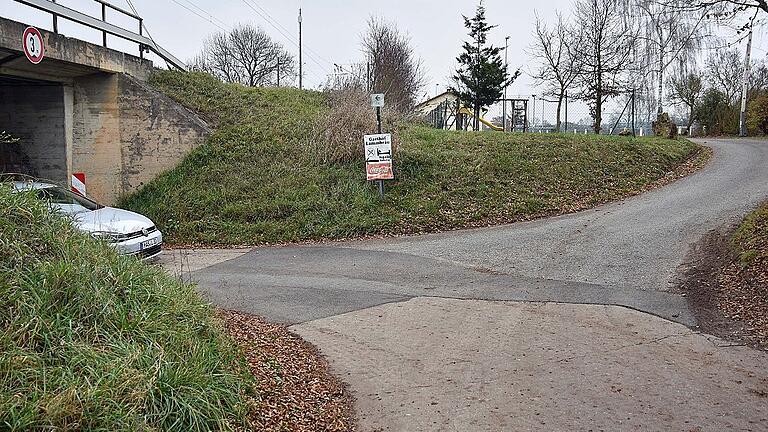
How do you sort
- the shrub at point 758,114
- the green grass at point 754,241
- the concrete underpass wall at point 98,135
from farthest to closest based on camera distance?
the shrub at point 758,114 < the concrete underpass wall at point 98,135 < the green grass at point 754,241

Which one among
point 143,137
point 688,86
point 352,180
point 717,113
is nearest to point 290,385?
point 352,180

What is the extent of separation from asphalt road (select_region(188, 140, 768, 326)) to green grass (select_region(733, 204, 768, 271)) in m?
0.86

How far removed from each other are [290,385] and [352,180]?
35.3 ft

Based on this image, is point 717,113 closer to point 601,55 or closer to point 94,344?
point 601,55

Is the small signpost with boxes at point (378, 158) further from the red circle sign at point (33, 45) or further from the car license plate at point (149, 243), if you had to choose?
the red circle sign at point (33, 45)

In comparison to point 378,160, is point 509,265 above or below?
below

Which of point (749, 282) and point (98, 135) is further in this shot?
point (98, 135)

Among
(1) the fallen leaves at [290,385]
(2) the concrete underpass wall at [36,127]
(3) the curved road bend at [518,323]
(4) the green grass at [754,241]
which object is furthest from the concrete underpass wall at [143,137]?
(4) the green grass at [754,241]

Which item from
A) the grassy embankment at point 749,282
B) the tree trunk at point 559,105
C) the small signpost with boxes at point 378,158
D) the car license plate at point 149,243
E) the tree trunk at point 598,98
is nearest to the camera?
the grassy embankment at point 749,282

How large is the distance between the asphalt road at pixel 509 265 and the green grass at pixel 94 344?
2.89 m

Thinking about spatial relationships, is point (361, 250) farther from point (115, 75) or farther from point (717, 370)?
point (115, 75)

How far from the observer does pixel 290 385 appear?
17.4 feet

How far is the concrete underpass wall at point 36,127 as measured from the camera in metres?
16.4

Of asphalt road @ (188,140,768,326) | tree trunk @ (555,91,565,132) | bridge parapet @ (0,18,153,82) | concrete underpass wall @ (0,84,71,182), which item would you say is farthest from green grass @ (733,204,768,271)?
tree trunk @ (555,91,565,132)
